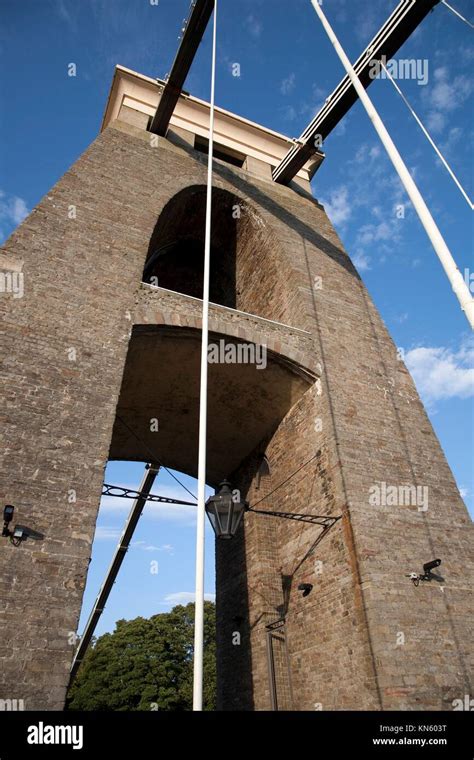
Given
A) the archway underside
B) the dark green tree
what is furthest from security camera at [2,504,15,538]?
the dark green tree

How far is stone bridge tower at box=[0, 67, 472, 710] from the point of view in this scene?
23.7 feet

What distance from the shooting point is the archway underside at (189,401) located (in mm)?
10914

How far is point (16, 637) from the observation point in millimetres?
5871

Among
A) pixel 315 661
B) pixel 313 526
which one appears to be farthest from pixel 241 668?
pixel 313 526

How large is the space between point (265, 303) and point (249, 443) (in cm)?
403

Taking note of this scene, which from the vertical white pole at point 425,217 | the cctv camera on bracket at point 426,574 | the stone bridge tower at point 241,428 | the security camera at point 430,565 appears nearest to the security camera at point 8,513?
the stone bridge tower at point 241,428

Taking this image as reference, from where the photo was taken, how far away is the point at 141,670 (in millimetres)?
36344

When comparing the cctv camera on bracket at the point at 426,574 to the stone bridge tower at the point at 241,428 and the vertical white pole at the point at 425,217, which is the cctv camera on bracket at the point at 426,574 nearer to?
the stone bridge tower at the point at 241,428

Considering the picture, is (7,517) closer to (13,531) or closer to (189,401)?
(13,531)

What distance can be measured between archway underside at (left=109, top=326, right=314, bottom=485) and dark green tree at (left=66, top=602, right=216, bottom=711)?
25.9 m

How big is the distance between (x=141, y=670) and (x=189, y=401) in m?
32.3

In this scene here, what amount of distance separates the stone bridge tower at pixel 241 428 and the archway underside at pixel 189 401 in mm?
56

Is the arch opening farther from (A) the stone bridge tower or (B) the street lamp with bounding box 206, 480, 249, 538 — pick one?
(B) the street lamp with bounding box 206, 480, 249, 538

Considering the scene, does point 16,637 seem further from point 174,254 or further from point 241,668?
point 174,254
